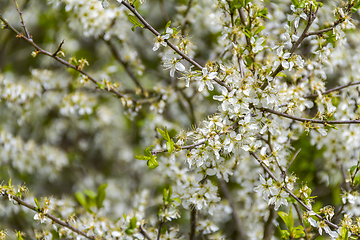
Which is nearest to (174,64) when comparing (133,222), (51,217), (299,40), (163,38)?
(163,38)

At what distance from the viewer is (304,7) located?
4.79 ft

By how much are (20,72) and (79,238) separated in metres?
4.00

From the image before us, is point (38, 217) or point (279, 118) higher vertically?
point (279, 118)

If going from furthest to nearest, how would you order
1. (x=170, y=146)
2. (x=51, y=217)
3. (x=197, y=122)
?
(x=197, y=122) < (x=51, y=217) < (x=170, y=146)

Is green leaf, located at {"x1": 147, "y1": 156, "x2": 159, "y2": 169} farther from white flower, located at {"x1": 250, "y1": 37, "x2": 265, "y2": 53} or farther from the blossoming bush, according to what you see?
white flower, located at {"x1": 250, "y1": 37, "x2": 265, "y2": 53}

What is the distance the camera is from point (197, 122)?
279 cm

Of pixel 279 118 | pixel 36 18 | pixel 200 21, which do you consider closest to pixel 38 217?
pixel 279 118

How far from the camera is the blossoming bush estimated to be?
5.03ft

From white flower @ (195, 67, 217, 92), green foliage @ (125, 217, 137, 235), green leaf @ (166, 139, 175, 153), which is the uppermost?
white flower @ (195, 67, 217, 92)

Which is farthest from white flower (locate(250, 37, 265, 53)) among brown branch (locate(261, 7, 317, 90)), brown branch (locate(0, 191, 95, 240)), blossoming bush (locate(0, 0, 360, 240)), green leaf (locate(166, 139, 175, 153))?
brown branch (locate(0, 191, 95, 240))

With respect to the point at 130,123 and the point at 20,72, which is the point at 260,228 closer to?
the point at 130,123

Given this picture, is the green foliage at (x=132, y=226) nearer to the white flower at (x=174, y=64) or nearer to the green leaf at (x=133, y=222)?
the green leaf at (x=133, y=222)

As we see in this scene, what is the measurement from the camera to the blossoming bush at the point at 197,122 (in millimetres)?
1533

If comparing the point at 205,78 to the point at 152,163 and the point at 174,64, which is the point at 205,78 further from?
the point at 152,163
